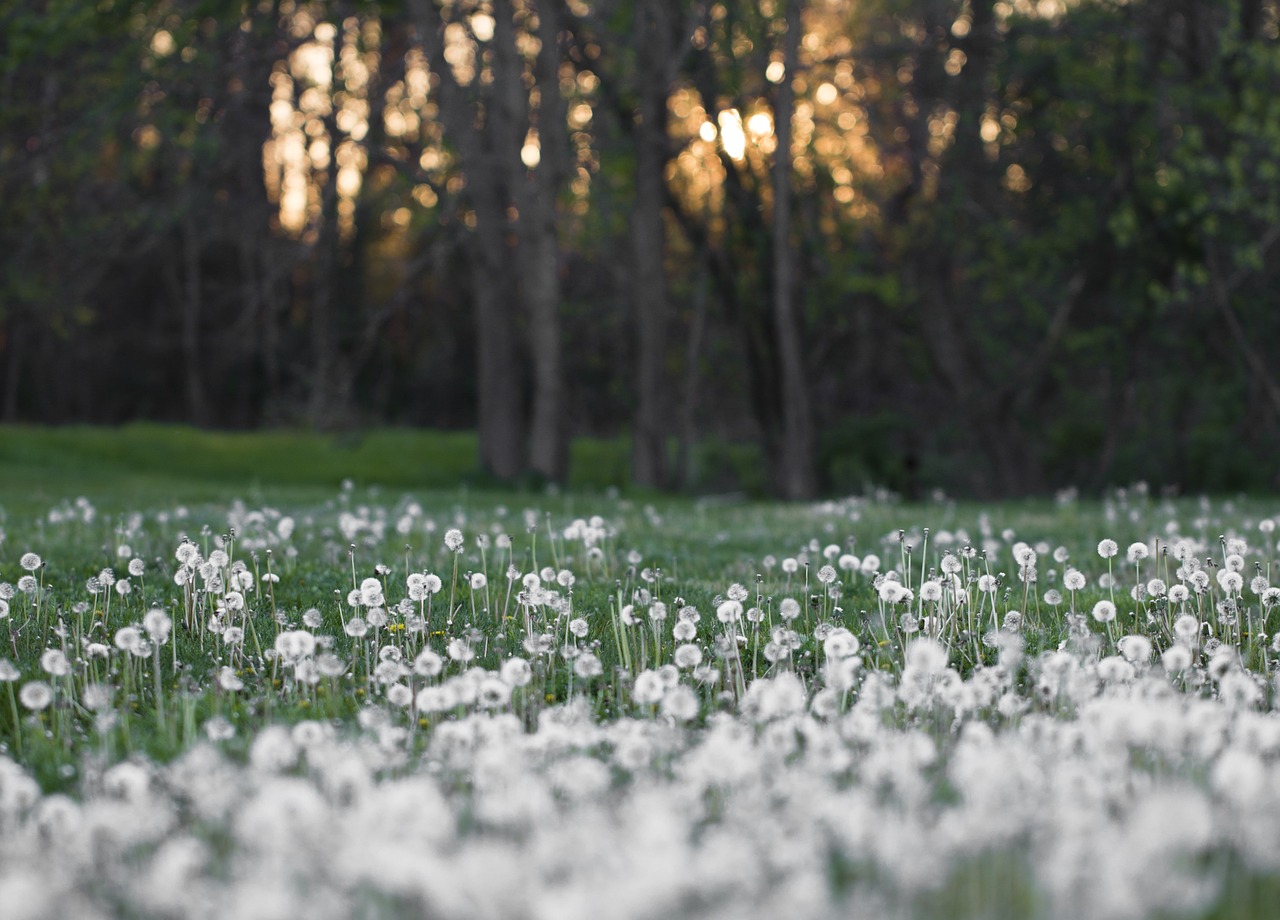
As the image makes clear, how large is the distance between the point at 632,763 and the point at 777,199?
54.4 ft

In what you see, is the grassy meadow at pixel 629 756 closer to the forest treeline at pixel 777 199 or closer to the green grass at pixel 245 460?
the green grass at pixel 245 460

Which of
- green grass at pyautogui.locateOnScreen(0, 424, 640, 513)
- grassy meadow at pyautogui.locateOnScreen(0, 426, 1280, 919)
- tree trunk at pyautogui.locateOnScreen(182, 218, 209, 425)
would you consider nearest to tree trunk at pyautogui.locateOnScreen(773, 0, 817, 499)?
green grass at pyautogui.locateOnScreen(0, 424, 640, 513)

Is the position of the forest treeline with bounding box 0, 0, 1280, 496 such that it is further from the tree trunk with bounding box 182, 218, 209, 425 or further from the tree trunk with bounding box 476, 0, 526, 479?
the tree trunk with bounding box 182, 218, 209, 425

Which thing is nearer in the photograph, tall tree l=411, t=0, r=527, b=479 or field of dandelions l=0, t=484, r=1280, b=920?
field of dandelions l=0, t=484, r=1280, b=920

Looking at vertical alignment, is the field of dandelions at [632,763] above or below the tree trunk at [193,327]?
below

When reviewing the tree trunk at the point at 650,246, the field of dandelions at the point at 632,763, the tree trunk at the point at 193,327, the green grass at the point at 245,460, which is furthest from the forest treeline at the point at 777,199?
the field of dandelions at the point at 632,763

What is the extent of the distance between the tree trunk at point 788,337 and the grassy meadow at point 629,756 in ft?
41.7

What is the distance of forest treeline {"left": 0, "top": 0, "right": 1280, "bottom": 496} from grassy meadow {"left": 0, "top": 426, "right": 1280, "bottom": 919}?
1323 centimetres

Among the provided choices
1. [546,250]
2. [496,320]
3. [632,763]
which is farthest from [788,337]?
[632,763]

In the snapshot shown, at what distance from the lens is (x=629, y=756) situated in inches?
125

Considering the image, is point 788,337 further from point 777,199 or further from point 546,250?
point 546,250

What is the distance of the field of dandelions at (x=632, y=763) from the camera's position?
235cm

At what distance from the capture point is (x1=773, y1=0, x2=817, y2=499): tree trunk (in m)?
19.1

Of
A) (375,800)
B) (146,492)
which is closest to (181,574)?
(375,800)
